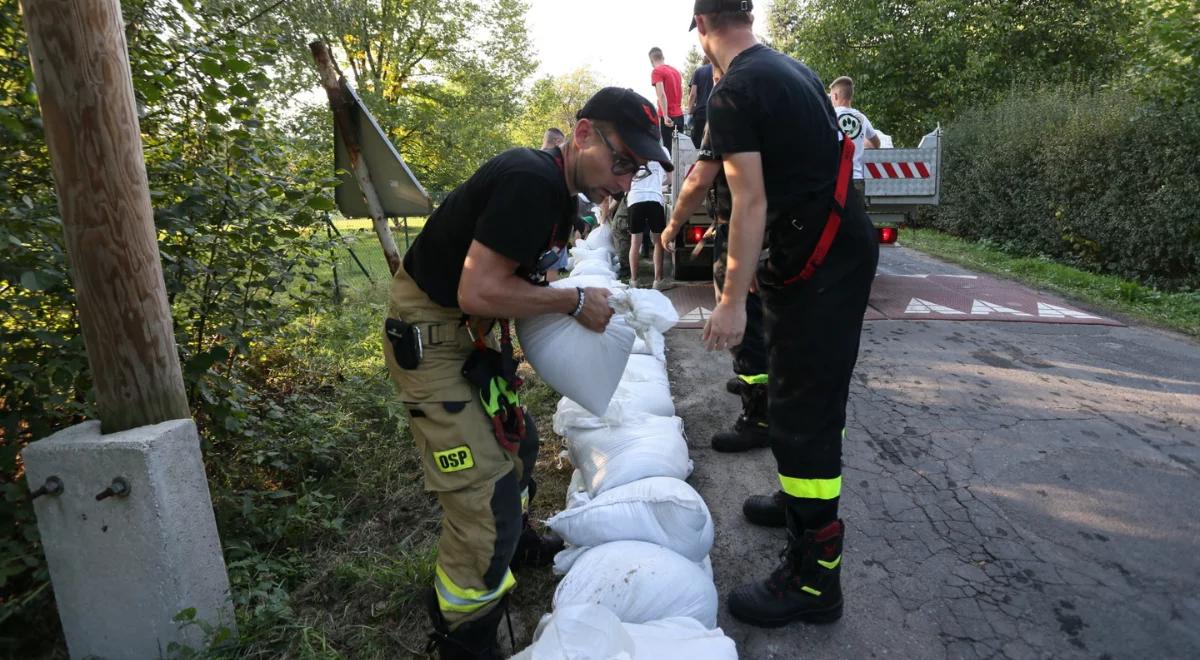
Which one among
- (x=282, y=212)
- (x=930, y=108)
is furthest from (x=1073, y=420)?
(x=930, y=108)

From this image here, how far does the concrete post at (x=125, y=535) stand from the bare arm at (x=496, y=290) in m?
0.98

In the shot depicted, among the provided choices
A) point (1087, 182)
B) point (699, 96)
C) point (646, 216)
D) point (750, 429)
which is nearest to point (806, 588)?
point (750, 429)

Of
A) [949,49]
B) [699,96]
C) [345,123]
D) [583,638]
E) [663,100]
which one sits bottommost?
[583,638]

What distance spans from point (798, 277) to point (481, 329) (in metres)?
1.02

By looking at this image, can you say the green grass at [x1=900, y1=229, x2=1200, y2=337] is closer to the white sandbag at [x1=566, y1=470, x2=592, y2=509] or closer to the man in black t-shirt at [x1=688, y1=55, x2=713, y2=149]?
the man in black t-shirt at [x1=688, y1=55, x2=713, y2=149]

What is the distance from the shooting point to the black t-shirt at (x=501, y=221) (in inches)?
65.2

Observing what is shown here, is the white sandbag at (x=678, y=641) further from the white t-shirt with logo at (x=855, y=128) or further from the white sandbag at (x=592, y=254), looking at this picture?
the white t-shirt with logo at (x=855, y=128)

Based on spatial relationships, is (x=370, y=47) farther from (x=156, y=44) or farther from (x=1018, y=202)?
(x=156, y=44)

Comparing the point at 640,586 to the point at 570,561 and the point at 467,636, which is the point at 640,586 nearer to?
the point at 570,561

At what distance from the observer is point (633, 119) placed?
1774 mm

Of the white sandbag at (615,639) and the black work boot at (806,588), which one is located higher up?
the white sandbag at (615,639)

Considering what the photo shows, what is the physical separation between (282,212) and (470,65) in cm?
1830

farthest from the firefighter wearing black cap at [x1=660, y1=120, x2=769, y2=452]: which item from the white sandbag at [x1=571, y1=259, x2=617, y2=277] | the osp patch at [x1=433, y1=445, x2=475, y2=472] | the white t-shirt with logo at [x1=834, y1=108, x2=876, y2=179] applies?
the white t-shirt with logo at [x1=834, y1=108, x2=876, y2=179]

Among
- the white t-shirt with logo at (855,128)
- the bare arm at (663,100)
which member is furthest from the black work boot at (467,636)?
the bare arm at (663,100)
